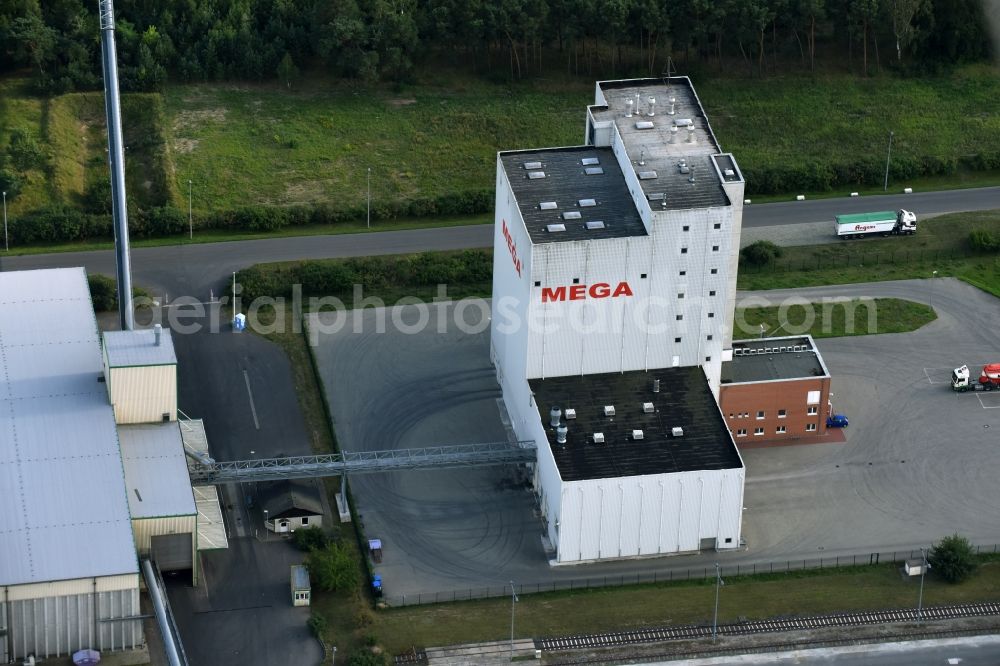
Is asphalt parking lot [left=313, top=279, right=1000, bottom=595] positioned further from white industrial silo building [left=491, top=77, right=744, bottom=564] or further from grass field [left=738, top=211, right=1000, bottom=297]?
grass field [left=738, top=211, right=1000, bottom=297]

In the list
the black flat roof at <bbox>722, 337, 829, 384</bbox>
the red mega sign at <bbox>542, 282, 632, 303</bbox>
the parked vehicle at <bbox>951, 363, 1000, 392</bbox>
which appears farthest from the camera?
the parked vehicle at <bbox>951, 363, 1000, 392</bbox>


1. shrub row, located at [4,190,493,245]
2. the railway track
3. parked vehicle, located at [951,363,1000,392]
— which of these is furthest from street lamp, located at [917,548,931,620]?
shrub row, located at [4,190,493,245]

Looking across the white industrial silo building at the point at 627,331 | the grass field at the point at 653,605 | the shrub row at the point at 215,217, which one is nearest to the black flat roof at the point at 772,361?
the white industrial silo building at the point at 627,331

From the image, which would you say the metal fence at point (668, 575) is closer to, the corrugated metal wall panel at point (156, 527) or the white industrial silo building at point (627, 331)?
the white industrial silo building at point (627, 331)

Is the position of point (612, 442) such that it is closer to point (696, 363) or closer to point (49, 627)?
point (696, 363)

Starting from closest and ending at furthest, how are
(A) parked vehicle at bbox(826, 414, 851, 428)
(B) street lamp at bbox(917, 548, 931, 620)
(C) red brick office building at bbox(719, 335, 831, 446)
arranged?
(B) street lamp at bbox(917, 548, 931, 620)
(C) red brick office building at bbox(719, 335, 831, 446)
(A) parked vehicle at bbox(826, 414, 851, 428)

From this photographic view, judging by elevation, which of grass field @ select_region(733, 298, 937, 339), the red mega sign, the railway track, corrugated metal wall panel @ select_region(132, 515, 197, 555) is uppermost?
the red mega sign

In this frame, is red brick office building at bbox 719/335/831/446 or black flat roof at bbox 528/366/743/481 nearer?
black flat roof at bbox 528/366/743/481
